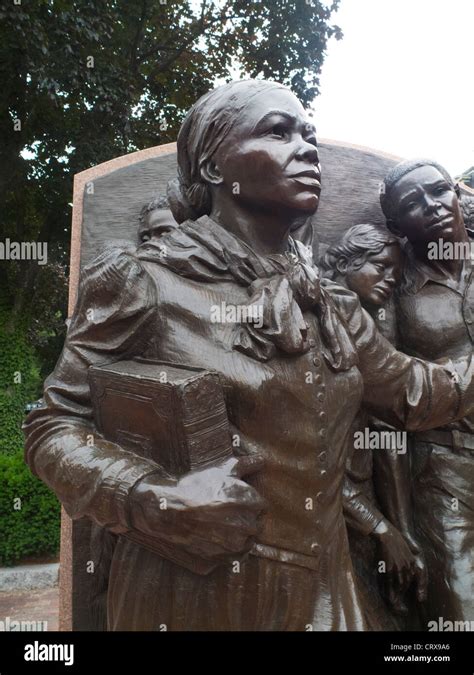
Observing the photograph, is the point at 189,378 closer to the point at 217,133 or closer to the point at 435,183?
the point at 217,133

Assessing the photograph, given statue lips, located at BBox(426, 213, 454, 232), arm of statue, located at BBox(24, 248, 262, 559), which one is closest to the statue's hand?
arm of statue, located at BBox(24, 248, 262, 559)

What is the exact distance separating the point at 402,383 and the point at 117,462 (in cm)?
109

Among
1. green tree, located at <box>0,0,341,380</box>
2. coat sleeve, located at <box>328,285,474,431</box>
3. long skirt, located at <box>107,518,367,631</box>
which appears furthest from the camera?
green tree, located at <box>0,0,341,380</box>

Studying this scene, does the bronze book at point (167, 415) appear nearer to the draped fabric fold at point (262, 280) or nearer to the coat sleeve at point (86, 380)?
the coat sleeve at point (86, 380)

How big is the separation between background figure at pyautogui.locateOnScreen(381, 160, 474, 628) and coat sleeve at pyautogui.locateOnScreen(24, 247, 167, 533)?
1249 mm

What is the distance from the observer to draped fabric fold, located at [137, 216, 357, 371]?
6.43ft

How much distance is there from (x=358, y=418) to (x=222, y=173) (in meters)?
1.05

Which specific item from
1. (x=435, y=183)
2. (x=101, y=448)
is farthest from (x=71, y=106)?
(x=101, y=448)

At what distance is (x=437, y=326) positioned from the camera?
2662mm
